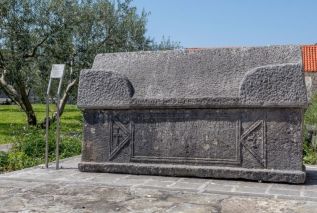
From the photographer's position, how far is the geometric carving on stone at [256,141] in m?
5.79

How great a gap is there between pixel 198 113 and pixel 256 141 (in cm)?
87

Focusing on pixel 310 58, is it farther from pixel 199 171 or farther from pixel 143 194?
pixel 143 194

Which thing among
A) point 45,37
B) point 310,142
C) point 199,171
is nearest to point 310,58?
point 45,37

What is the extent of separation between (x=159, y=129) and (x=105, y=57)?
60.3 inches

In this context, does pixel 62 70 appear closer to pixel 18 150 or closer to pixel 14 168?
pixel 14 168

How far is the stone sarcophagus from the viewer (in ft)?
18.7

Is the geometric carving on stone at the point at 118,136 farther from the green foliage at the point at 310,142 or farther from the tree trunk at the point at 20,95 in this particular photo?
the tree trunk at the point at 20,95

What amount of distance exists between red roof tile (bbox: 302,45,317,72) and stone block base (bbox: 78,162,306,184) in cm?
2173

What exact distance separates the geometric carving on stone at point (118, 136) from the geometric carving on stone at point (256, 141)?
5.39 feet

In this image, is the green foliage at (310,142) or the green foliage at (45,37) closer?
the green foliage at (310,142)

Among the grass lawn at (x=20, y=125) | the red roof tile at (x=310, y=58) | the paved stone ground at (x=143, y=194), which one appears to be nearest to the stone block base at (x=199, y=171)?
the paved stone ground at (x=143, y=194)

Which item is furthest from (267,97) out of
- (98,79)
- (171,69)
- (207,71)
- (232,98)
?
(98,79)

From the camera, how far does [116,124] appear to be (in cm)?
649

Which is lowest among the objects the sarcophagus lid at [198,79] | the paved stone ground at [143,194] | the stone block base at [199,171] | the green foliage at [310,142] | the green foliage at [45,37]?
the paved stone ground at [143,194]
